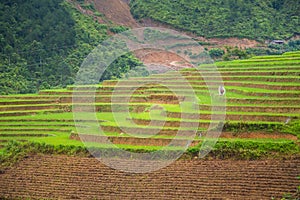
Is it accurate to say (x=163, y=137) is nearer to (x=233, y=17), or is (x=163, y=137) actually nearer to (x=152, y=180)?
(x=152, y=180)

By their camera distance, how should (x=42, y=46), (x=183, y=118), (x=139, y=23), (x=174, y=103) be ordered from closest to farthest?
(x=183, y=118) → (x=174, y=103) → (x=42, y=46) → (x=139, y=23)

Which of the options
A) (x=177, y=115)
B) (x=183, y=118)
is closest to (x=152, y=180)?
(x=183, y=118)

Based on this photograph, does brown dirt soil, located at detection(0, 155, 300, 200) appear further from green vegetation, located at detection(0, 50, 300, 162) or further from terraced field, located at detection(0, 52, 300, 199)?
green vegetation, located at detection(0, 50, 300, 162)

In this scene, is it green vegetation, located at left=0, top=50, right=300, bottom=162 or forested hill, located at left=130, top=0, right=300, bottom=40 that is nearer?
green vegetation, located at left=0, top=50, right=300, bottom=162

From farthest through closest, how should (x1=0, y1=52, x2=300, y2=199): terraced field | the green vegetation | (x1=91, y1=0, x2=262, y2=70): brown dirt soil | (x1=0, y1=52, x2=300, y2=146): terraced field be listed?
(x1=91, y1=0, x2=262, y2=70): brown dirt soil → (x1=0, y1=52, x2=300, y2=146): terraced field → the green vegetation → (x1=0, y1=52, x2=300, y2=199): terraced field

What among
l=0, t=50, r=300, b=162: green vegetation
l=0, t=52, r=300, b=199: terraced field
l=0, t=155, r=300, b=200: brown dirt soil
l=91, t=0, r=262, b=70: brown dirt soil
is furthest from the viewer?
l=91, t=0, r=262, b=70: brown dirt soil

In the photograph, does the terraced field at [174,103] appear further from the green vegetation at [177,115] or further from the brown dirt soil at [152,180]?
the brown dirt soil at [152,180]

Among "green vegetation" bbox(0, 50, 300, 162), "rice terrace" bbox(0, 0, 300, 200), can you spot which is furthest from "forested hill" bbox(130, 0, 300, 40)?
"green vegetation" bbox(0, 50, 300, 162)
